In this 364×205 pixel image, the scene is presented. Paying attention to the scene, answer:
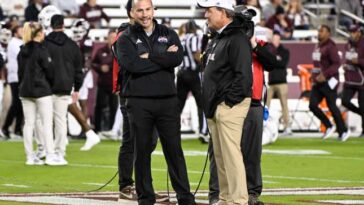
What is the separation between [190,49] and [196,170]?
614cm

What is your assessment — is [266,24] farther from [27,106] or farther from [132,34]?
[132,34]

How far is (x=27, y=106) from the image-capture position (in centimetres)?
1906

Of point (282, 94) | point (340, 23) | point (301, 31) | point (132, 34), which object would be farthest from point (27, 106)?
point (340, 23)

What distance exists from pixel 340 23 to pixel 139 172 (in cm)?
2518

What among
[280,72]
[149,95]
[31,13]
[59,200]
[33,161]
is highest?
[149,95]

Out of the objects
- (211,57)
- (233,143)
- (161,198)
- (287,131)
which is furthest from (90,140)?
(233,143)

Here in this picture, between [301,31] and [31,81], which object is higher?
[31,81]

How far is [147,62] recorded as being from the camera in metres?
12.6

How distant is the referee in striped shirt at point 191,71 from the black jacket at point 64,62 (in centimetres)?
412

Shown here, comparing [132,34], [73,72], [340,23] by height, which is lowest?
[340,23]

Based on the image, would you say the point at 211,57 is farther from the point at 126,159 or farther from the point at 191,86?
the point at 191,86

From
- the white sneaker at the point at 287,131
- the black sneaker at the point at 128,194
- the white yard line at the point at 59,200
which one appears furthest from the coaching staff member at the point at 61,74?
the white sneaker at the point at 287,131

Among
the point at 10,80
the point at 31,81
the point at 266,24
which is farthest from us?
the point at 266,24

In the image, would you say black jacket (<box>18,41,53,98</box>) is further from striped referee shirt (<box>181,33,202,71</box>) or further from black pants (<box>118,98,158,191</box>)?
striped referee shirt (<box>181,33,202,71</box>)
